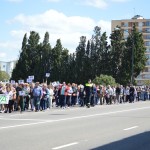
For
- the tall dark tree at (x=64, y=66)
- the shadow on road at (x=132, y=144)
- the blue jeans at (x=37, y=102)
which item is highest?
the tall dark tree at (x=64, y=66)

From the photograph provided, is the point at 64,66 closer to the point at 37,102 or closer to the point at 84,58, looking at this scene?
the point at 84,58

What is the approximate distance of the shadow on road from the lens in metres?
11.2

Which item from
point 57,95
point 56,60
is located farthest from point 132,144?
A: point 56,60

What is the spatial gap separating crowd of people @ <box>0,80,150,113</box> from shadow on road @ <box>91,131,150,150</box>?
12542 millimetres

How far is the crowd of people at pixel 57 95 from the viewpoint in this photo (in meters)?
25.5

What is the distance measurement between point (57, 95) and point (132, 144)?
65.2ft

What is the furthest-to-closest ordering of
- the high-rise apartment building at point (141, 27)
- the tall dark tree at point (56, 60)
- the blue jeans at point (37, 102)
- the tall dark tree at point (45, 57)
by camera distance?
the high-rise apartment building at point (141, 27) < the tall dark tree at point (45, 57) < the tall dark tree at point (56, 60) < the blue jeans at point (37, 102)

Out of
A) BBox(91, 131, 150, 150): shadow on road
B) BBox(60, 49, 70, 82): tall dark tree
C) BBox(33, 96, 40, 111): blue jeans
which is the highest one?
BBox(60, 49, 70, 82): tall dark tree

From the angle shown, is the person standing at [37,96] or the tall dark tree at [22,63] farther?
the tall dark tree at [22,63]

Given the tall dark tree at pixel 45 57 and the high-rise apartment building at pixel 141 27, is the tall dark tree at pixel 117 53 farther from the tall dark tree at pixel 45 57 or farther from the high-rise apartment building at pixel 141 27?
the high-rise apartment building at pixel 141 27

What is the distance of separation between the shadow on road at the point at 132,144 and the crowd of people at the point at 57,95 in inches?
494

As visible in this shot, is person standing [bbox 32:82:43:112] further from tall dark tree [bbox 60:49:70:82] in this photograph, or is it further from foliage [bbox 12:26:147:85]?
tall dark tree [bbox 60:49:70:82]

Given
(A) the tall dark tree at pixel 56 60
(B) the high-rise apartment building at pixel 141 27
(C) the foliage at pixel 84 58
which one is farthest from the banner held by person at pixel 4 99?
(B) the high-rise apartment building at pixel 141 27

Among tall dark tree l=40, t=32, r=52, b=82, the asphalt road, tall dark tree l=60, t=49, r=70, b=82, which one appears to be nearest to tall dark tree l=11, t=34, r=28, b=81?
tall dark tree l=40, t=32, r=52, b=82
